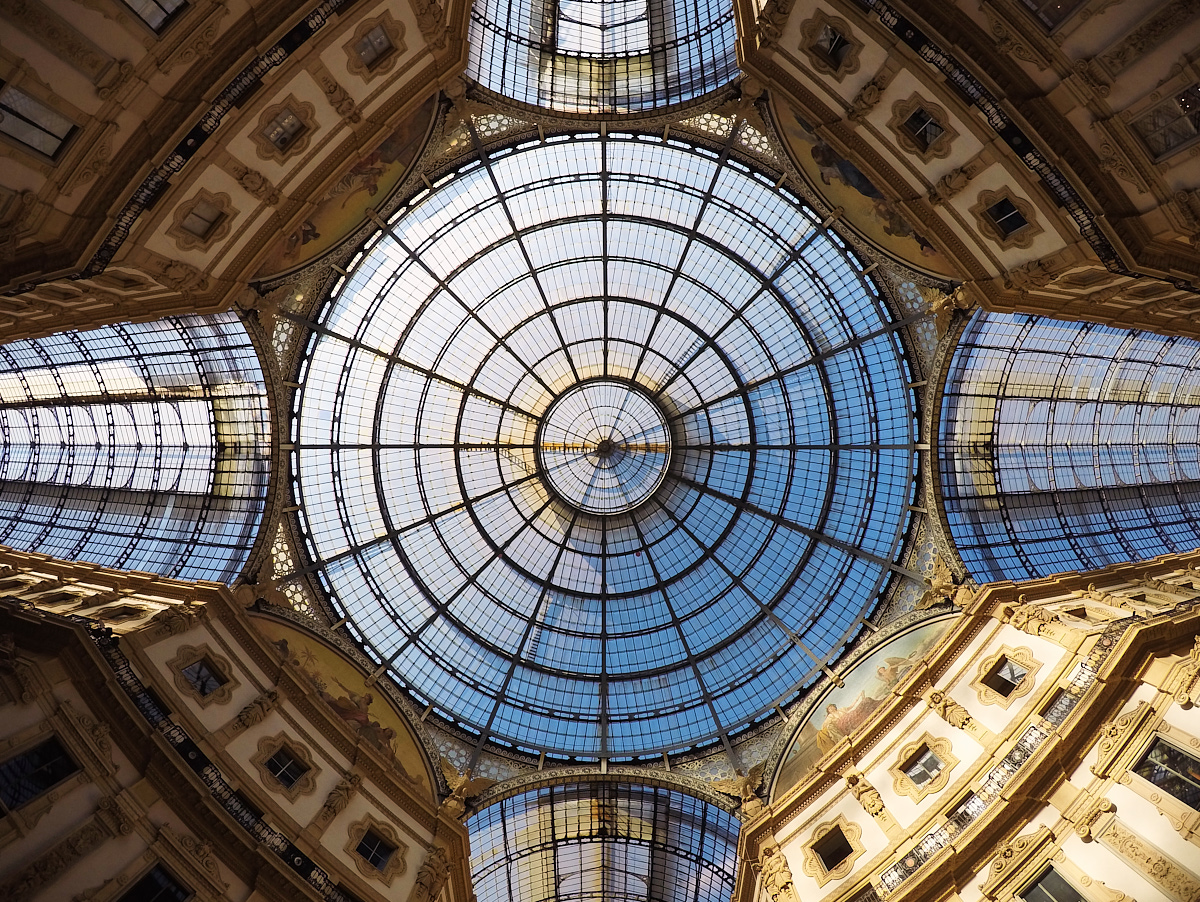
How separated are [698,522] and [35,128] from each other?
907 inches

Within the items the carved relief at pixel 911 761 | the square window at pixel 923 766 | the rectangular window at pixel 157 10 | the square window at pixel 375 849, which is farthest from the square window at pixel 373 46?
the square window at pixel 923 766

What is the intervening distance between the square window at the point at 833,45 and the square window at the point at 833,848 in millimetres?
20800

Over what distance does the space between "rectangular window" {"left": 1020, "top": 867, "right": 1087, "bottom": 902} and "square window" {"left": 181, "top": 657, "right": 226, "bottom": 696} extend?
20.5m

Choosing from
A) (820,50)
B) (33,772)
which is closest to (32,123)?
(33,772)

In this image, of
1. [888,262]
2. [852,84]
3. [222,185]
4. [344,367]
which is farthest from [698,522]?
[222,185]

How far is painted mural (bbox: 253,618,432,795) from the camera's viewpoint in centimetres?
2397

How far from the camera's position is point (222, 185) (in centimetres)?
1820

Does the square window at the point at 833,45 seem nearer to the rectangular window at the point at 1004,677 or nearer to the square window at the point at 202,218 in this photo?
the square window at the point at 202,218

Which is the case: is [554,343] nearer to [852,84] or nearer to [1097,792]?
[852,84]

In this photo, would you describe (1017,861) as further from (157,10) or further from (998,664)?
(157,10)

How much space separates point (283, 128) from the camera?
18625 mm

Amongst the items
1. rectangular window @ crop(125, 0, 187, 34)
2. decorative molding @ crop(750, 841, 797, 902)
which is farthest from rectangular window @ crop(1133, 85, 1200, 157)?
decorative molding @ crop(750, 841, 797, 902)

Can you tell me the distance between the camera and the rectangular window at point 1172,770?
1517cm

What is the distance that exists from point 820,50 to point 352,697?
23490mm
